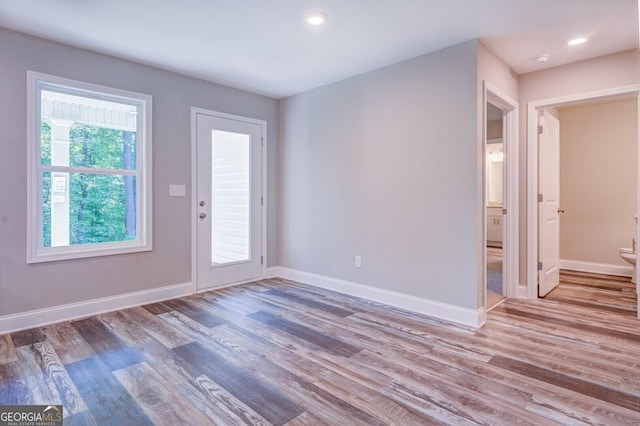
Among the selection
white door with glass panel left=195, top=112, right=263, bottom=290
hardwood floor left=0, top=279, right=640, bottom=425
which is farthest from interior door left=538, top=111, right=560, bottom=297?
white door with glass panel left=195, top=112, right=263, bottom=290

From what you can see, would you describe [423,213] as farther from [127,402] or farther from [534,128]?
[127,402]

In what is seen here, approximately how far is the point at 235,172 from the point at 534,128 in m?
3.46

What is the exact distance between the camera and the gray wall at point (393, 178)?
308 cm

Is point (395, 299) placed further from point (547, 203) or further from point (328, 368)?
point (547, 203)

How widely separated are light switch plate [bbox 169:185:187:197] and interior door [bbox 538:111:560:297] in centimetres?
390

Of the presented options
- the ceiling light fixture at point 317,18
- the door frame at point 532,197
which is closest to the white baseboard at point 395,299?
the door frame at point 532,197

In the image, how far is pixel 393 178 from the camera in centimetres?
361

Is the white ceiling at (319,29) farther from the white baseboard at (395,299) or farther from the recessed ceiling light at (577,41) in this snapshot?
the white baseboard at (395,299)

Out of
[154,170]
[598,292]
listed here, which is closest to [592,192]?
[598,292]

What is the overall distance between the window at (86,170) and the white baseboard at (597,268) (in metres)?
5.85

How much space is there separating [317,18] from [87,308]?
326 cm

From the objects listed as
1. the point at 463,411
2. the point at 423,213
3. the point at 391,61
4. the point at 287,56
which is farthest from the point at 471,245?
the point at 287,56

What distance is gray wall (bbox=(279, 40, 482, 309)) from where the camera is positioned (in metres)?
3.08

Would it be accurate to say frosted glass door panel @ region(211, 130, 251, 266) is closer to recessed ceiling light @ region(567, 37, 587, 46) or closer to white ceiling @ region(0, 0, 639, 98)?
white ceiling @ region(0, 0, 639, 98)
